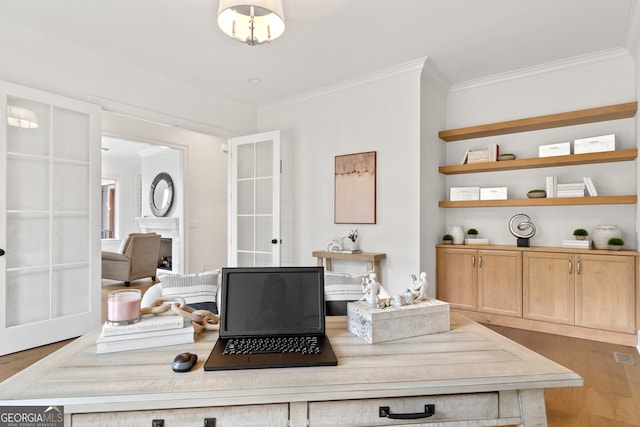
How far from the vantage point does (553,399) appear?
2104mm

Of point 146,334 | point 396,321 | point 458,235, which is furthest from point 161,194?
point 396,321

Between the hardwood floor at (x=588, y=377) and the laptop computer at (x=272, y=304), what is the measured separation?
5.15 feet

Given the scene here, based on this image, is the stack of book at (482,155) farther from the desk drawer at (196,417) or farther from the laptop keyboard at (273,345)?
the desk drawer at (196,417)

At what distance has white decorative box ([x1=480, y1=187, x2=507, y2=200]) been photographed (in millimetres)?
3682

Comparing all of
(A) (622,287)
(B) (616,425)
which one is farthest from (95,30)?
(A) (622,287)

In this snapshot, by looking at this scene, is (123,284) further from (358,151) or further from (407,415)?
(407,415)

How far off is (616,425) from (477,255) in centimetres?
192

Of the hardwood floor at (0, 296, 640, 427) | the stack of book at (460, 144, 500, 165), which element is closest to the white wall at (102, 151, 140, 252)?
the hardwood floor at (0, 296, 640, 427)

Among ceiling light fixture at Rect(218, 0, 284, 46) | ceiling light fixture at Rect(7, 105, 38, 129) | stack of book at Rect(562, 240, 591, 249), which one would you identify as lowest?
stack of book at Rect(562, 240, 591, 249)

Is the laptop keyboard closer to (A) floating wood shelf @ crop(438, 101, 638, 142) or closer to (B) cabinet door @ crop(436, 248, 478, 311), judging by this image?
(B) cabinet door @ crop(436, 248, 478, 311)

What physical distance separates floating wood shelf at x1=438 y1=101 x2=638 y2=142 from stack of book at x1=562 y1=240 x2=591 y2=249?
1.15m

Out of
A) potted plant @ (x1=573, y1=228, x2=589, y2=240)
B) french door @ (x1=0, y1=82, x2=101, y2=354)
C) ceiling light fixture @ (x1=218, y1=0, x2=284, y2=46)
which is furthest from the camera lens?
potted plant @ (x1=573, y1=228, x2=589, y2=240)

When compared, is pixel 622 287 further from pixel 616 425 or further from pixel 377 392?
pixel 377 392

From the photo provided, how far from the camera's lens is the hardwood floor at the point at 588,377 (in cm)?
192
